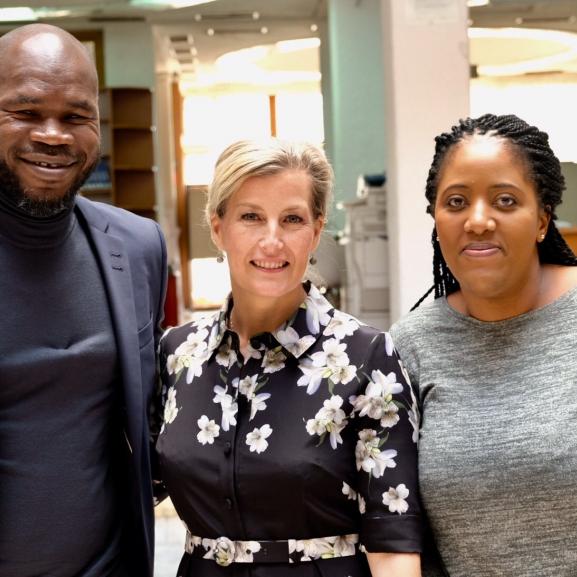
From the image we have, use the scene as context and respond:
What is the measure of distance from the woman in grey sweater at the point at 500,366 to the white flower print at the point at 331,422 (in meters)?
0.17

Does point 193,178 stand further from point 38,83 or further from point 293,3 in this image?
point 38,83

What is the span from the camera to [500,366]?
162 cm

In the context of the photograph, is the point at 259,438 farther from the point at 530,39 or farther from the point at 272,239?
the point at 530,39

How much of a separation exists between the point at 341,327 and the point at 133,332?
46cm

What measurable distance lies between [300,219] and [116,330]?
47 centimetres

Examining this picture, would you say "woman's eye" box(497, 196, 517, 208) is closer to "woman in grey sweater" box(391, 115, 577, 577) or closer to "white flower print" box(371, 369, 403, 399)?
"woman in grey sweater" box(391, 115, 577, 577)

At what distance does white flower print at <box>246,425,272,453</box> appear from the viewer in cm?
156

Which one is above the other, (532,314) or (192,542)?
(532,314)

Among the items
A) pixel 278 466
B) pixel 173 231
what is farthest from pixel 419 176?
pixel 173 231

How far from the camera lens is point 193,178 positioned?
689 inches

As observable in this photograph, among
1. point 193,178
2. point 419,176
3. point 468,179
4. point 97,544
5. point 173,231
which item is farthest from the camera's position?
point 193,178

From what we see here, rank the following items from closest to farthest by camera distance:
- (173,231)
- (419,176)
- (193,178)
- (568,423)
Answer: (568,423)
(419,176)
(173,231)
(193,178)

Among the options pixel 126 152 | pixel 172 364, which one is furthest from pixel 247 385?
pixel 126 152

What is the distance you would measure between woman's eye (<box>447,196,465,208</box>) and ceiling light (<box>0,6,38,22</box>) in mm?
9431
